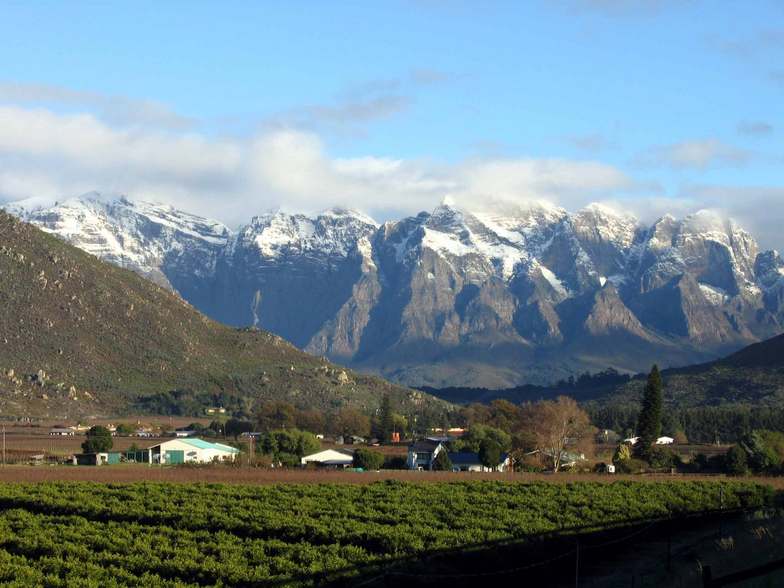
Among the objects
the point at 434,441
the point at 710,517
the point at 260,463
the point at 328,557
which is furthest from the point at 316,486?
the point at 434,441

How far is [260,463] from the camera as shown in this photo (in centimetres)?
13238

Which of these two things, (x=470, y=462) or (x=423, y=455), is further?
(x=423, y=455)

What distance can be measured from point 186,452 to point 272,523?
95.3m

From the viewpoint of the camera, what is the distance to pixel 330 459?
142500mm

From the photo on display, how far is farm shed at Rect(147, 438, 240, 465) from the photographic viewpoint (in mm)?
139375

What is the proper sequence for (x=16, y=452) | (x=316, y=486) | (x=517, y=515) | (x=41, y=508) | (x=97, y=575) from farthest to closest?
(x=16, y=452)
(x=316, y=486)
(x=41, y=508)
(x=517, y=515)
(x=97, y=575)

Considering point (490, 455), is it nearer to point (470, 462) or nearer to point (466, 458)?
point (470, 462)

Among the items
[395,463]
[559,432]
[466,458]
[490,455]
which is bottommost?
[395,463]

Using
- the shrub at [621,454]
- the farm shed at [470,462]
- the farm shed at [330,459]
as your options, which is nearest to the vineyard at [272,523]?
the shrub at [621,454]

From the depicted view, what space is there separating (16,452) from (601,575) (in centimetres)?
10423

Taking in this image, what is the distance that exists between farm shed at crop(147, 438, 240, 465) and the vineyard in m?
64.9

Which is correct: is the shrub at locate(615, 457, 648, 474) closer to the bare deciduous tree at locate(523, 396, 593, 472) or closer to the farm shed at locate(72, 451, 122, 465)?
the bare deciduous tree at locate(523, 396, 593, 472)

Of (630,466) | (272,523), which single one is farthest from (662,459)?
(272,523)

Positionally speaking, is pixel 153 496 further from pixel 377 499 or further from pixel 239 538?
pixel 239 538
